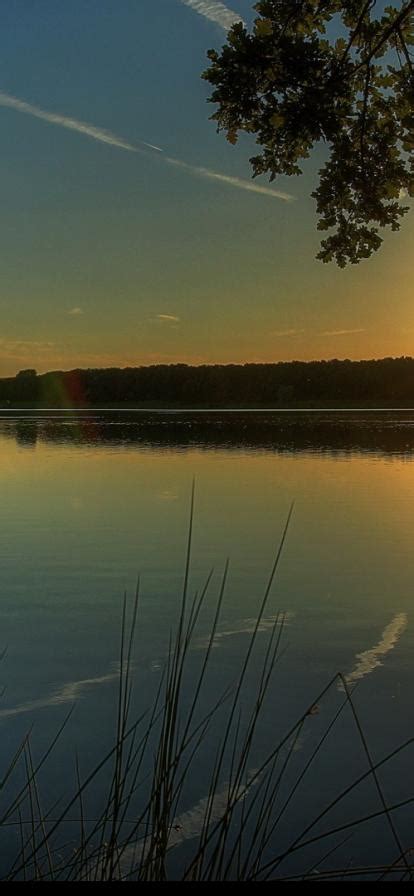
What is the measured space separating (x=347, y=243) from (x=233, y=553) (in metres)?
5.64

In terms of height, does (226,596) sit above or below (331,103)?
below

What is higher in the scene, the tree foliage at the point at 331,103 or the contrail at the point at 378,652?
the tree foliage at the point at 331,103

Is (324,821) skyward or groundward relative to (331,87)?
groundward

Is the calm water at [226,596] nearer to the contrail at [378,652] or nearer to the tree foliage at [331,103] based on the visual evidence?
the contrail at [378,652]

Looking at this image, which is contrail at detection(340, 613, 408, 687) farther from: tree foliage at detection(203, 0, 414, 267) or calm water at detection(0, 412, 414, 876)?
tree foliage at detection(203, 0, 414, 267)

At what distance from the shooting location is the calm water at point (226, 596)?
5734mm

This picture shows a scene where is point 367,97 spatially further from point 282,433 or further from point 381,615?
point 282,433

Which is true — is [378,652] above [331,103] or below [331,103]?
below

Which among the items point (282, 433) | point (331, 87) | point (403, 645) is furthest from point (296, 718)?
point (282, 433)

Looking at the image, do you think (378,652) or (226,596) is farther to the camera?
(226,596)

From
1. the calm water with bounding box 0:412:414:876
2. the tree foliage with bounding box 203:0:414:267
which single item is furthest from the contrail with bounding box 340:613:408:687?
the tree foliage with bounding box 203:0:414:267

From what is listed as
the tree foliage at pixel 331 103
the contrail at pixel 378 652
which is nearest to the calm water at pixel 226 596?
the contrail at pixel 378 652

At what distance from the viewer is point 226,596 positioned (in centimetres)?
986

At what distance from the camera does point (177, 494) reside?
19.2m
